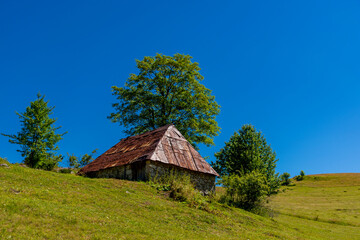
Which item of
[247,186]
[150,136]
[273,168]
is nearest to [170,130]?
[150,136]

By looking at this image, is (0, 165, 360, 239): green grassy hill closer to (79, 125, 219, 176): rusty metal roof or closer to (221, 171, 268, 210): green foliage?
(79, 125, 219, 176): rusty metal roof

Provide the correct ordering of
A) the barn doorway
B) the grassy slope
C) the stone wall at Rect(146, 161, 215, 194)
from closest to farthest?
the stone wall at Rect(146, 161, 215, 194), the barn doorway, the grassy slope

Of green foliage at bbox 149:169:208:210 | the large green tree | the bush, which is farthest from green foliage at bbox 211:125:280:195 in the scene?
the bush

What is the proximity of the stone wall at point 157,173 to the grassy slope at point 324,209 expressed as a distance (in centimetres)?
779

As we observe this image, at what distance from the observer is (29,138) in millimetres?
29453

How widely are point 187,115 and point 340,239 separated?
74.0 ft

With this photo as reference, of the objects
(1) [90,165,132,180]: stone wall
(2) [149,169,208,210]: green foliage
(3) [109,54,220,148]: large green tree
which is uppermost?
(3) [109,54,220,148]: large green tree

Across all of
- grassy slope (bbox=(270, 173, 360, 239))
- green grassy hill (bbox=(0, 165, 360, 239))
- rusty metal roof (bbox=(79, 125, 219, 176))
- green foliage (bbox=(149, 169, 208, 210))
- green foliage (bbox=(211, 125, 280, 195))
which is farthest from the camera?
green foliage (bbox=(211, 125, 280, 195))

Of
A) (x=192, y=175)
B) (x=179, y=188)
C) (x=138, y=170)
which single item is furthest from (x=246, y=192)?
(x=138, y=170)

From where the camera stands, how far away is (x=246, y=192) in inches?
958

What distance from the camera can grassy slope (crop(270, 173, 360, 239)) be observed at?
85.2ft

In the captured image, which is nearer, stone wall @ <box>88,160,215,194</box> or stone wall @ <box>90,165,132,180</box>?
stone wall @ <box>88,160,215,194</box>

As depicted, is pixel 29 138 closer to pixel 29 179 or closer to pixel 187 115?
pixel 29 179

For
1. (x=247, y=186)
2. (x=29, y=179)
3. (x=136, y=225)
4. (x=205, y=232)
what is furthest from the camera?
(x=247, y=186)
